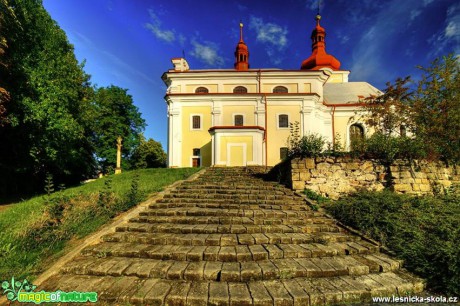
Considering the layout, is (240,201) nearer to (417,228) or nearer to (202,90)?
(417,228)

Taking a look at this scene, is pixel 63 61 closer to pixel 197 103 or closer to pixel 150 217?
pixel 197 103

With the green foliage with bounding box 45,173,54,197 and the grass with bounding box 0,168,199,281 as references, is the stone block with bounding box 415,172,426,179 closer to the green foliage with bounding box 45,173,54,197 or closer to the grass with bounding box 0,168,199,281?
the grass with bounding box 0,168,199,281

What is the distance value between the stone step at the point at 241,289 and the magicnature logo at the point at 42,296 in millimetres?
Answer: 93

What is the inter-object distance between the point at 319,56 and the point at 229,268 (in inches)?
1345

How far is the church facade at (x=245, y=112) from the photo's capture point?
1817cm

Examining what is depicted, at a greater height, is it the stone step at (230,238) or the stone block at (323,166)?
the stone block at (323,166)

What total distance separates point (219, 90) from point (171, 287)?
72.6 ft

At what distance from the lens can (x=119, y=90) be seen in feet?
94.1

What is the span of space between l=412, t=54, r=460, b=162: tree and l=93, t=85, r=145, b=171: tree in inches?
1001

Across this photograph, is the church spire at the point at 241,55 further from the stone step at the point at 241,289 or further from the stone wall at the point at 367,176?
the stone step at the point at 241,289

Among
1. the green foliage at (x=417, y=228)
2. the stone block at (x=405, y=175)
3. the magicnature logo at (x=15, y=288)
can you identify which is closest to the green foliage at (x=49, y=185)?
the magicnature logo at (x=15, y=288)

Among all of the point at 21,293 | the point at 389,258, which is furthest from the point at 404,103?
the point at 21,293

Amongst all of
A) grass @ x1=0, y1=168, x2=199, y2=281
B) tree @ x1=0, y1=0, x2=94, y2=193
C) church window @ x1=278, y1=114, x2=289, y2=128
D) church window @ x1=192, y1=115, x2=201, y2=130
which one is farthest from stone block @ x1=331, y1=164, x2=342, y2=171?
church window @ x1=192, y1=115, x2=201, y2=130

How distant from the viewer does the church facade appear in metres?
18.2
